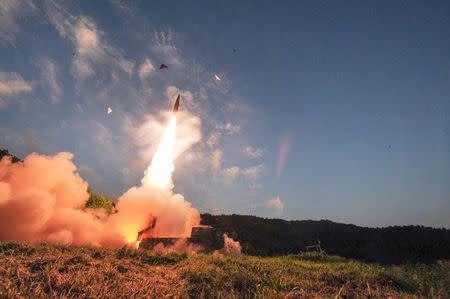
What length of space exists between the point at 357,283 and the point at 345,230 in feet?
275

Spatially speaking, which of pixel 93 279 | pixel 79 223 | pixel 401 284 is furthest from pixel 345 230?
pixel 93 279

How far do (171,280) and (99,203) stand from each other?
32.4 meters

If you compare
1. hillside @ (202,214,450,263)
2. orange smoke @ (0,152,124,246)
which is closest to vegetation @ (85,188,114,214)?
orange smoke @ (0,152,124,246)

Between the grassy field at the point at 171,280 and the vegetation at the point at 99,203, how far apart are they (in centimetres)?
2414

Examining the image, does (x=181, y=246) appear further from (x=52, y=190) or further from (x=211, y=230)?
(x=52, y=190)

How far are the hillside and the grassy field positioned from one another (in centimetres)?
3976

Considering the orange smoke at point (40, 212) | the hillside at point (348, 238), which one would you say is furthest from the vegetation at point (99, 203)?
the hillside at point (348, 238)

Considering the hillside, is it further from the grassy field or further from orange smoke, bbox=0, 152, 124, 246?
the grassy field

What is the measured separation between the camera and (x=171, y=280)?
13141 mm

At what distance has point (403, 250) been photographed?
229 feet

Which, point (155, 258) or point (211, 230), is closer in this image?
point (155, 258)

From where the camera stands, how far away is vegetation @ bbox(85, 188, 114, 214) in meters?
41.9

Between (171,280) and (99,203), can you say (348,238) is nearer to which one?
(99,203)

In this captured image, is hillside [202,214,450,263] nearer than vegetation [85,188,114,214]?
No
